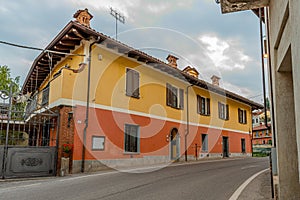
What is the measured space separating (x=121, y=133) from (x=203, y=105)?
9.87m

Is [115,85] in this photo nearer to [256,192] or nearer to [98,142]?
[98,142]

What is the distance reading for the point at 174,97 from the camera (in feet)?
59.3

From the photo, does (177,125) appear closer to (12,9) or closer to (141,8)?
(141,8)

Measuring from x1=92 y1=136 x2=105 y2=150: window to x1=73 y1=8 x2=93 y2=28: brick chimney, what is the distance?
17.7 feet

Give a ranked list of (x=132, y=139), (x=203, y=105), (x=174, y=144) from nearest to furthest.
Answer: (x=132, y=139), (x=174, y=144), (x=203, y=105)

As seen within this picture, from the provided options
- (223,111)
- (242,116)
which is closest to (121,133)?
(223,111)

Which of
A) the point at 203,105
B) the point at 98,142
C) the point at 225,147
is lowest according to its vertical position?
the point at 225,147

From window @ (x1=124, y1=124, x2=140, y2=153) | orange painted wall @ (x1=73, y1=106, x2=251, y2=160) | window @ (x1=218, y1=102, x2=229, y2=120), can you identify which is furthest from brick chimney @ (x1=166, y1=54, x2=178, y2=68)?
window @ (x1=124, y1=124, x2=140, y2=153)

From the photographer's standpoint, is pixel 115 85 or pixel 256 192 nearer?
pixel 256 192

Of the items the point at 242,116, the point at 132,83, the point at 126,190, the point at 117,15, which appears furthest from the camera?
the point at 242,116

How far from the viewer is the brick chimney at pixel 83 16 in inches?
506

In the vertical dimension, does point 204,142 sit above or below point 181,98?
below

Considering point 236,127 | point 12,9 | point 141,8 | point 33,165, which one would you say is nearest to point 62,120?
point 33,165

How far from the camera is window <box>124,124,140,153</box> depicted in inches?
540
